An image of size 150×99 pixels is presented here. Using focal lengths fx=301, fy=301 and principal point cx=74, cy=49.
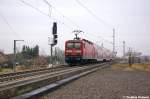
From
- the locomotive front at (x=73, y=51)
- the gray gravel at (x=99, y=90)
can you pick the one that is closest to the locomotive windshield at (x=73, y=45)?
the locomotive front at (x=73, y=51)

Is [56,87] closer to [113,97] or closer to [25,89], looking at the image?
[25,89]

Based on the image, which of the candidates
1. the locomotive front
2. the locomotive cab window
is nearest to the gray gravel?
the locomotive front

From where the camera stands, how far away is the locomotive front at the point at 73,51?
37.6m

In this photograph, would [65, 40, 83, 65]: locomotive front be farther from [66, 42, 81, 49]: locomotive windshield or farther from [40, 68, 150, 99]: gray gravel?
[40, 68, 150, 99]: gray gravel

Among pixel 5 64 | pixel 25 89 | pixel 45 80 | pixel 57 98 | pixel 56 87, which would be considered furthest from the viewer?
pixel 5 64

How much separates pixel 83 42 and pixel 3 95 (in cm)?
2859

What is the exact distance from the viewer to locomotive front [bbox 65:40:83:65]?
1481 inches

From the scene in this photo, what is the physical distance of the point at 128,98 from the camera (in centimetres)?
1099

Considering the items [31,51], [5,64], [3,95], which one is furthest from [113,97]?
[31,51]

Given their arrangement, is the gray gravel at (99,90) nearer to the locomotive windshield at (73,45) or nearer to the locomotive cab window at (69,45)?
the locomotive windshield at (73,45)

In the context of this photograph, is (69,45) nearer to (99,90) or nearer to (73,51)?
(73,51)

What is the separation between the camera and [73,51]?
3816cm

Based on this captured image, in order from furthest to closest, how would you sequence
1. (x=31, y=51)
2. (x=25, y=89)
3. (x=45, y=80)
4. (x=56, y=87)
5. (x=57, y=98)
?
(x=31, y=51)
(x=45, y=80)
(x=56, y=87)
(x=25, y=89)
(x=57, y=98)

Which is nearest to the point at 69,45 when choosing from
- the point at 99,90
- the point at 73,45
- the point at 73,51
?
the point at 73,45
